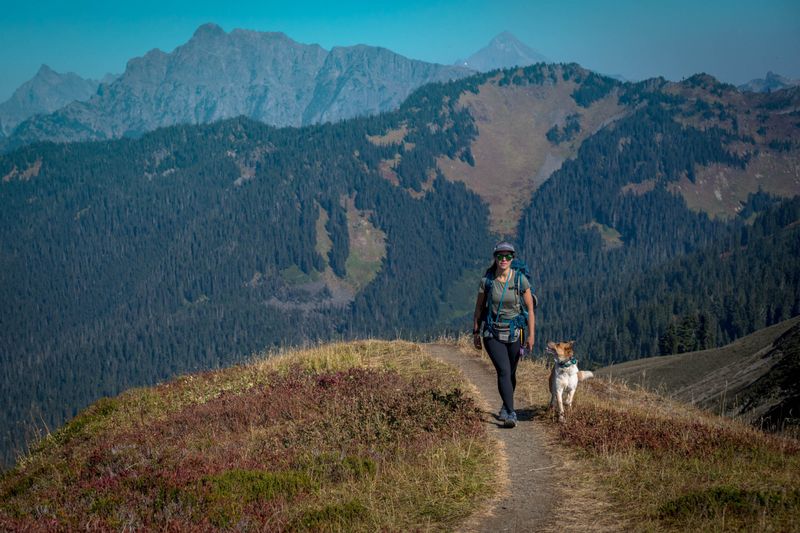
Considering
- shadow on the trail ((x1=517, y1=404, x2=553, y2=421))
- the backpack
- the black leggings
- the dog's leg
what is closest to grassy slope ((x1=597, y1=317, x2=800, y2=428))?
shadow on the trail ((x1=517, y1=404, x2=553, y2=421))

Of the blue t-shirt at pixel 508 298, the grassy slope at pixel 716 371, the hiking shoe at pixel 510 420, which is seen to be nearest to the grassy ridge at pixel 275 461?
the hiking shoe at pixel 510 420

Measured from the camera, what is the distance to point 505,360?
546 inches

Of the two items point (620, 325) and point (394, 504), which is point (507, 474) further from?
point (620, 325)

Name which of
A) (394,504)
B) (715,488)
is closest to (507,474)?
(394,504)

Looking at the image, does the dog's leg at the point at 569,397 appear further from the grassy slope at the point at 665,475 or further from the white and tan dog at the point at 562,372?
the grassy slope at the point at 665,475

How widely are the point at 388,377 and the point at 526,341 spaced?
23.5 feet

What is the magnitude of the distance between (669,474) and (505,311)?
4789mm

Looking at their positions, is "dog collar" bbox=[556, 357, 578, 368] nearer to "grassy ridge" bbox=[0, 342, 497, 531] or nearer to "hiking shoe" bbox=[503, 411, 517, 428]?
"hiking shoe" bbox=[503, 411, 517, 428]

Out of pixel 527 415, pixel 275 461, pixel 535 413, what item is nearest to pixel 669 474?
pixel 535 413

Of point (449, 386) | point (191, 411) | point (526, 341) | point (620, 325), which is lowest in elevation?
point (620, 325)

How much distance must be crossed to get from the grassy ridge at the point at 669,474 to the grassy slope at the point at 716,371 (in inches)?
565

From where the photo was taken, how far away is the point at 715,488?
30.0ft

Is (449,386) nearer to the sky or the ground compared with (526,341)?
nearer to the ground

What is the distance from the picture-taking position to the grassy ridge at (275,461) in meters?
Result: 9.63
